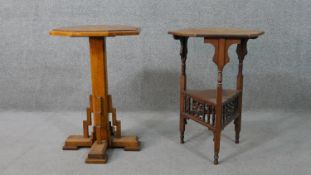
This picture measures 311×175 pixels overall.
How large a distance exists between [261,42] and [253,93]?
53cm

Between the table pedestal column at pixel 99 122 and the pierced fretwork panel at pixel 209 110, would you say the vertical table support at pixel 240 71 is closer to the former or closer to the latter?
the pierced fretwork panel at pixel 209 110

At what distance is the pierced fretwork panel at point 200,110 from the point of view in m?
2.34

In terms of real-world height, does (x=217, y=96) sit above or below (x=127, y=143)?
above

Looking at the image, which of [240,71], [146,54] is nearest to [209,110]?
[240,71]

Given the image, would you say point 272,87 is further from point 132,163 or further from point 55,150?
point 55,150

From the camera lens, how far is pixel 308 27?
324cm

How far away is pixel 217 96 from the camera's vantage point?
221 centimetres

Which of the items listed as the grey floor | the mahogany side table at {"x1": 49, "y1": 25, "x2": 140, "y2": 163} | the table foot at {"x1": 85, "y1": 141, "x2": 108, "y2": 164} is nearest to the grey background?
the grey floor

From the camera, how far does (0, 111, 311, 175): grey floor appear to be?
88.4 inches

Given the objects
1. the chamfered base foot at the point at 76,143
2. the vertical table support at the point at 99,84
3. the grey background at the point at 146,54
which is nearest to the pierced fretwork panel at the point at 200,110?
the vertical table support at the point at 99,84

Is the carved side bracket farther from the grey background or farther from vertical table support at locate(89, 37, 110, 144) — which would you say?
the grey background

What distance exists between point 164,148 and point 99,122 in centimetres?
55

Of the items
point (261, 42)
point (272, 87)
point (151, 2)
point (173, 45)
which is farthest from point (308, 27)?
point (151, 2)

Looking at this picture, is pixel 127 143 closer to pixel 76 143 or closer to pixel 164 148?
pixel 164 148
